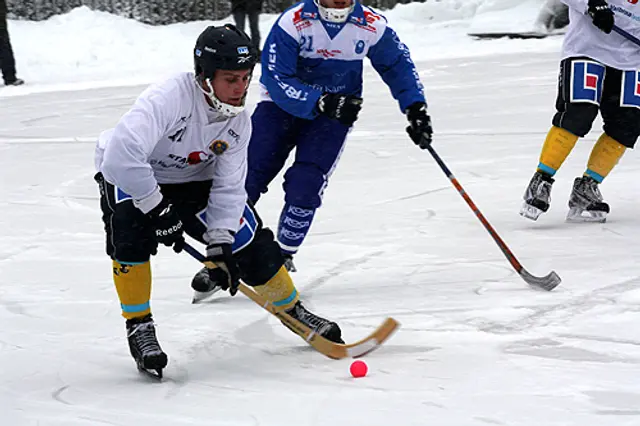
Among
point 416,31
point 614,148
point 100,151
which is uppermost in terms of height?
point 100,151

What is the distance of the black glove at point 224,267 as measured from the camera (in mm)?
2826

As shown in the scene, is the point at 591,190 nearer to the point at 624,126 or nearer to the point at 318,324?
the point at 624,126

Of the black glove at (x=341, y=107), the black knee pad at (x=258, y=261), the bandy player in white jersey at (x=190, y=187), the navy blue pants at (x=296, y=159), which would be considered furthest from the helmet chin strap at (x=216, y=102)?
the navy blue pants at (x=296, y=159)

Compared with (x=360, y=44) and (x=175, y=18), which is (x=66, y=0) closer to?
(x=175, y=18)

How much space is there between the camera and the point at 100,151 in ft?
9.71

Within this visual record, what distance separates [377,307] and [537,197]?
1370 millimetres

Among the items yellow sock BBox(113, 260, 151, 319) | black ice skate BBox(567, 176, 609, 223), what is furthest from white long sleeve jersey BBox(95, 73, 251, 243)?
black ice skate BBox(567, 176, 609, 223)

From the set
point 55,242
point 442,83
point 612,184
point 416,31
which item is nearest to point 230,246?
point 55,242

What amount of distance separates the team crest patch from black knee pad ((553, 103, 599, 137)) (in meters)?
2.18

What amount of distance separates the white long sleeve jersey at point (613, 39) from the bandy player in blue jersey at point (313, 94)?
1061 mm

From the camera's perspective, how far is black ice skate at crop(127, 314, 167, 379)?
2.79m

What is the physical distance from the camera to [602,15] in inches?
173

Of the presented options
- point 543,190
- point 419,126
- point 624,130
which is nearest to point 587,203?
point 543,190

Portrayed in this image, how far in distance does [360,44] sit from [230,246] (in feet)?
4.31
